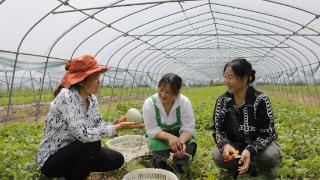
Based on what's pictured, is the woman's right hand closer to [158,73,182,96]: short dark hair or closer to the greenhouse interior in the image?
the greenhouse interior

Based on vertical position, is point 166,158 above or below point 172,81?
below

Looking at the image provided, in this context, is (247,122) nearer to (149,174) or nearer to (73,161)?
(149,174)

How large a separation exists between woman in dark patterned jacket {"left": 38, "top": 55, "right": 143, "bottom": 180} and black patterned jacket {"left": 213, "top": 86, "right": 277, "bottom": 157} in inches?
39.9

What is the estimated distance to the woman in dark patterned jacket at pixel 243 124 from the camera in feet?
12.3

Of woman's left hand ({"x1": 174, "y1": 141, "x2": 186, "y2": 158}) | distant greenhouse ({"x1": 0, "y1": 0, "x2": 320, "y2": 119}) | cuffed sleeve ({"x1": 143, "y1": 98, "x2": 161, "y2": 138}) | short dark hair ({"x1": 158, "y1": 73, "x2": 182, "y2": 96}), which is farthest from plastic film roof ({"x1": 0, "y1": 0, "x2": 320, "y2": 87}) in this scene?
woman's left hand ({"x1": 174, "y1": 141, "x2": 186, "y2": 158})

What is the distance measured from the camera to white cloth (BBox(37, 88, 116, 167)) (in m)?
3.49

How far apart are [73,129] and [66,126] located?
0.61 feet

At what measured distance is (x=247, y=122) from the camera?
3898 mm

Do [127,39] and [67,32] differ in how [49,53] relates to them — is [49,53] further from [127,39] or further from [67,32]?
[127,39]

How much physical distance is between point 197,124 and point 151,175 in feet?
14.9

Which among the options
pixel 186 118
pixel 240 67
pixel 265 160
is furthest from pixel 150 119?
pixel 265 160

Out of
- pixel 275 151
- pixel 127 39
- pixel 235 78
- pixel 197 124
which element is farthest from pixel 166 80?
pixel 127 39

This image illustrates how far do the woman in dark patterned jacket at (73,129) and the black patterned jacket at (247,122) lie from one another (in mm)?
1013

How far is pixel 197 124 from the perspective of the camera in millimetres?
8180
